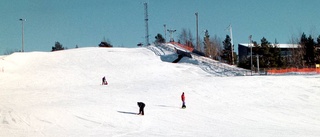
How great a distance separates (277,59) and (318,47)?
11.6 metres

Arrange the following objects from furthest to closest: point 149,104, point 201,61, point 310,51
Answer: point 310,51, point 201,61, point 149,104

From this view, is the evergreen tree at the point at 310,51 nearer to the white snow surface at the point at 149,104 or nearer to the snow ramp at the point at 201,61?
the snow ramp at the point at 201,61

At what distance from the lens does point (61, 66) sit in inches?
2082

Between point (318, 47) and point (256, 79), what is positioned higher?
point (318, 47)

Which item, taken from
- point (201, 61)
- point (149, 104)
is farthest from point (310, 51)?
point (149, 104)

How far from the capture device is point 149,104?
26.7 m

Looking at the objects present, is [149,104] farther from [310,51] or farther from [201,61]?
[310,51]

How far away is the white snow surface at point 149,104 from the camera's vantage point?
58.4 feet

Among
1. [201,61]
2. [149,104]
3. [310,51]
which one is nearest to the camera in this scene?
[149,104]

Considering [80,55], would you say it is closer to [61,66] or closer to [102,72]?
[61,66]

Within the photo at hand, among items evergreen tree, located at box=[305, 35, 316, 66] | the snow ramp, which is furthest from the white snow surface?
evergreen tree, located at box=[305, 35, 316, 66]

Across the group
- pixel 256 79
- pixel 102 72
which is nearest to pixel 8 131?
pixel 256 79

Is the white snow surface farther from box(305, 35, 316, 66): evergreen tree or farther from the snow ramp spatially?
box(305, 35, 316, 66): evergreen tree

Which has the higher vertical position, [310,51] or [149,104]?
[310,51]
